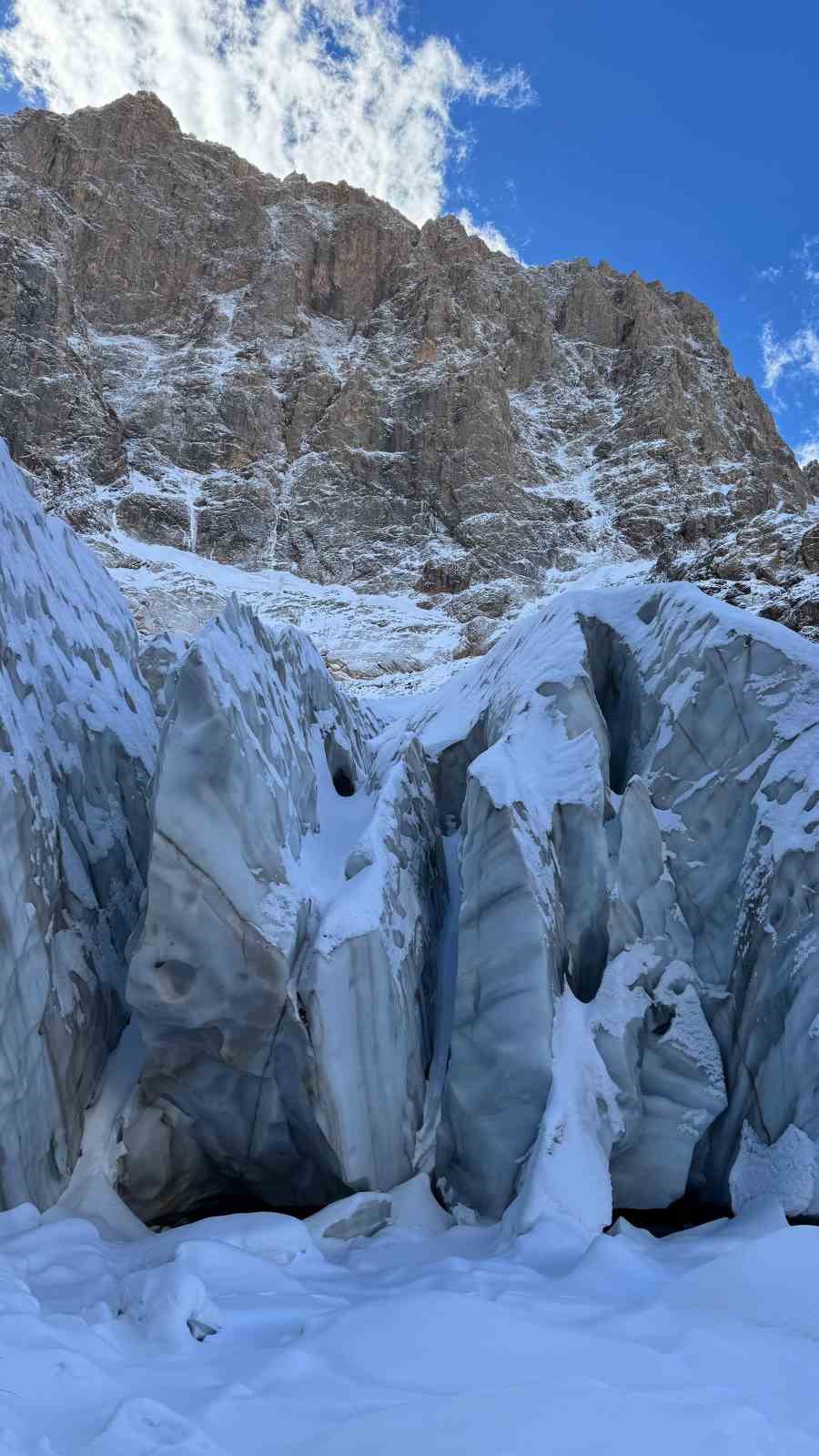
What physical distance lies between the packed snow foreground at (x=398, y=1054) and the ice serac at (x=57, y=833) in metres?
0.04

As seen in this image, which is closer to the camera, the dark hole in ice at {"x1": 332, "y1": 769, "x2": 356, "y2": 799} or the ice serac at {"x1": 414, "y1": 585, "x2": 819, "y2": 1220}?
the ice serac at {"x1": 414, "y1": 585, "x2": 819, "y2": 1220}

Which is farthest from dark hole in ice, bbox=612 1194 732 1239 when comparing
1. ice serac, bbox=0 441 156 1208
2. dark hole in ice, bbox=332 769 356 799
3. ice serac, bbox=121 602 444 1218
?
dark hole in ice, bbox=332 769 356 799

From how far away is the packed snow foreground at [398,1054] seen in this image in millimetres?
3729

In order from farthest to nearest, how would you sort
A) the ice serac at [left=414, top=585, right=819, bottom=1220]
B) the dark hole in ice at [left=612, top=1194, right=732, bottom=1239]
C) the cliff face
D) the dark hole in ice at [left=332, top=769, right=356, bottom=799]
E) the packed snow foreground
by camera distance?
the cliff face < the dark hole in ice at [left=332, top=769, right=356, bottom=799] < the dark hole in ice at [left=612, top=1194, right=732, bottom=1239] < the ice serac at [left=414, top=585, right=819, bottom=1220] < the packed snow foreground

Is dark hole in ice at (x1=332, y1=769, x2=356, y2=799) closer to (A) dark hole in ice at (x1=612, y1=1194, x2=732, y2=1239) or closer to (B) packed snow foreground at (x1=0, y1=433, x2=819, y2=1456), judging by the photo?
(B) packed snow foreground at (x1=0, y1=433, x2=819, y2=1456)

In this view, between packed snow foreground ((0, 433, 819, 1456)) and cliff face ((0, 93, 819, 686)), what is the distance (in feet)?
172

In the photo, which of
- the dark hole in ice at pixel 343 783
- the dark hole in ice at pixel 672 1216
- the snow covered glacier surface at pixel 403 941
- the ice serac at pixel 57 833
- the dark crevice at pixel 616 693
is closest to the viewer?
the ice serac at pixel 57 833

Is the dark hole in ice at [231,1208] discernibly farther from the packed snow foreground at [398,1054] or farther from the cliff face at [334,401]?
the cliff face at [334,401]

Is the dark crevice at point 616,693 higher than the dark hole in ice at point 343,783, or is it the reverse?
the dark crevice at point 616,693

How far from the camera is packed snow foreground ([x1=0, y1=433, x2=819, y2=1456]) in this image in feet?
12.2

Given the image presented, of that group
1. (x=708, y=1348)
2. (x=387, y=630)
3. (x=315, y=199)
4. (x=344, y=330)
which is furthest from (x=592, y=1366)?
(x=315, y=199)

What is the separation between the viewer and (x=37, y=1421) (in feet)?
10.5

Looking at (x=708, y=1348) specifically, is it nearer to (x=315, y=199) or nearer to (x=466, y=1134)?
(x=466, y=1134)

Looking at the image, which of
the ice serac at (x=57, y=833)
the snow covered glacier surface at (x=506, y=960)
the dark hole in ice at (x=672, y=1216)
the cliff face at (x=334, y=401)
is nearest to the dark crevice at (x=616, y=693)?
the snow covered glacier surface at (x=506, y=960)
